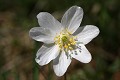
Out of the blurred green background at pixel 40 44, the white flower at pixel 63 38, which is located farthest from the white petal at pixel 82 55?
the blurred green background at pixel 40 44

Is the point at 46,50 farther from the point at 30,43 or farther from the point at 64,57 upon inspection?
the point at 30,43

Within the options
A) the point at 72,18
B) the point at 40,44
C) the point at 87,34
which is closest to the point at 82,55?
the point at 87,34

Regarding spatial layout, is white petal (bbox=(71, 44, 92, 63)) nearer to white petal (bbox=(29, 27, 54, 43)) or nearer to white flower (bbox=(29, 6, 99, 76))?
white flower (bbox=(29, 6, 99, 76))

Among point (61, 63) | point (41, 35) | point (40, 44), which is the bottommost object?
point (40, 44)

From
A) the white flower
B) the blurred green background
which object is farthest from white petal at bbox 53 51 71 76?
the blurred green background

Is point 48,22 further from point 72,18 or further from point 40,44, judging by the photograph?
point 40,44

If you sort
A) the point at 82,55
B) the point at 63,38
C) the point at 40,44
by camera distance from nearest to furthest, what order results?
the point at 82,55 → the point at 63,38 → the point at 40,44
